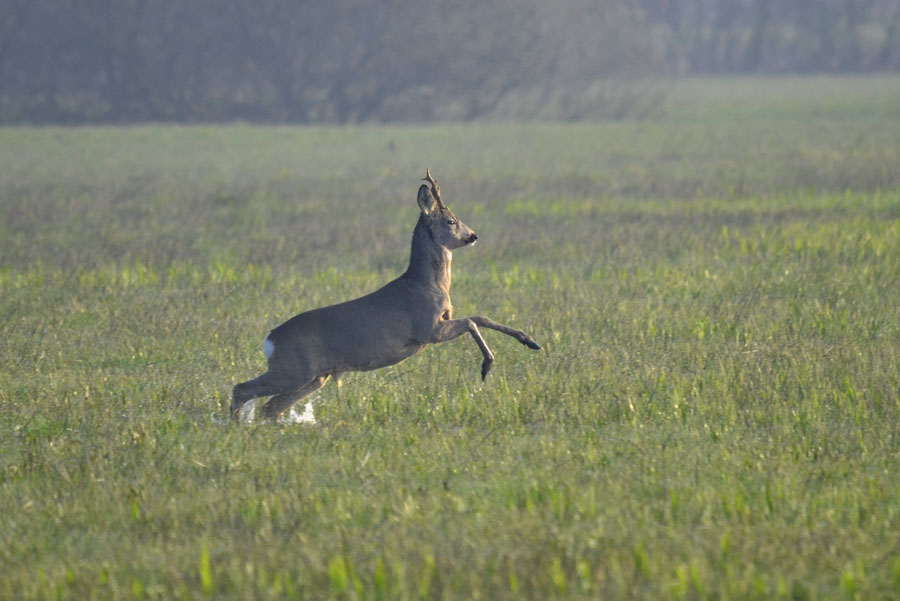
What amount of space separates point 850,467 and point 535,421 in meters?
1.87

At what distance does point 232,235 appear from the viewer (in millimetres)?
16312

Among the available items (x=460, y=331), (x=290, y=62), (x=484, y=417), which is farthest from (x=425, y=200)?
(x=290, y=62)

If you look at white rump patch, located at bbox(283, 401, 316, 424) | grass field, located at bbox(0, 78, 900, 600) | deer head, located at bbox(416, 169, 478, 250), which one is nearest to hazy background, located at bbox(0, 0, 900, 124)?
grass field, located at bbox(0, 78, 900, 600)

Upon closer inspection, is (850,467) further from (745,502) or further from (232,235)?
(232,235)

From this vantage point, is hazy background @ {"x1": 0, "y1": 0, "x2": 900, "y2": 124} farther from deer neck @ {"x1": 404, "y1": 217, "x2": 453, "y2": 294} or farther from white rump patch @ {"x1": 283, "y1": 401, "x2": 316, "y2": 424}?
white rump patch @ {"x1": 283, "y1": 401, "x2": 316, "y2": 424}

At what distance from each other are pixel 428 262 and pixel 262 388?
1365 mm

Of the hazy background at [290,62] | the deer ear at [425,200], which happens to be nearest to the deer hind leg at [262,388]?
the deer ear at [425,200]

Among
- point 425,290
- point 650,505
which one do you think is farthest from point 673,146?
point 650,505

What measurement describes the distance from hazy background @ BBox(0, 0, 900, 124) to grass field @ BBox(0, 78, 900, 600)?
92.4ft

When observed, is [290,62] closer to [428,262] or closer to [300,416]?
[428,262]

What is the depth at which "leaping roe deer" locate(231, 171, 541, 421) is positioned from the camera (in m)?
7.03

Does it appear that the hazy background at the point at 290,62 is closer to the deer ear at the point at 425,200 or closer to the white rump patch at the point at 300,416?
the deer ear at the point at 425,200

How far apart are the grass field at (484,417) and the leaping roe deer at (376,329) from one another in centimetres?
28

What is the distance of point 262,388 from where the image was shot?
7.03 metres
